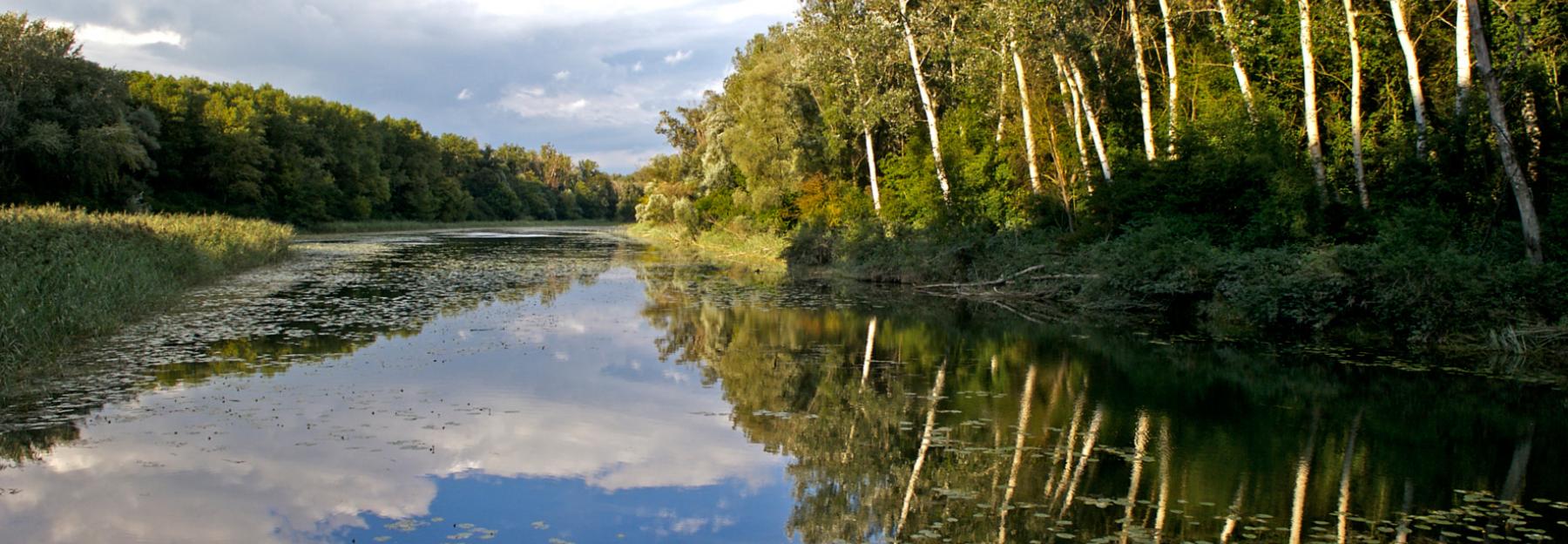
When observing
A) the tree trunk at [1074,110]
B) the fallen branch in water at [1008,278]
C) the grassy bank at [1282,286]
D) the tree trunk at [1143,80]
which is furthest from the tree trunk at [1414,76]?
the tree trunk at [1074,110]

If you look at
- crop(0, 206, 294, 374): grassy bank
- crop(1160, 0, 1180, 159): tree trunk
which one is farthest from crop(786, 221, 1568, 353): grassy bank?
crop(0, 206, 294, 374): grassy bank

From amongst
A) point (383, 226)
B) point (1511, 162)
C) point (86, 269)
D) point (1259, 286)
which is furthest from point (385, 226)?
point (1511, 162)

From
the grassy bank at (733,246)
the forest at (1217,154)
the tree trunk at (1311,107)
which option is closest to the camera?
the forest at (1217,154)

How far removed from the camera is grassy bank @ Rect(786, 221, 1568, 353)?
43.6 ft

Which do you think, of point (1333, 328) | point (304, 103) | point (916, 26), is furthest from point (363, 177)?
point (1333, 328)

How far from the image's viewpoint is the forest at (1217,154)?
14.8 metres

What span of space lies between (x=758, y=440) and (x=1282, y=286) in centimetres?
1027

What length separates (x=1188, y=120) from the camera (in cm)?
2172

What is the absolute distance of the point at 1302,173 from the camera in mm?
18188

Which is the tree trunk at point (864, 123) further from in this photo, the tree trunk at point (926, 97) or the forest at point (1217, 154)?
the tree trunk at point (926, 97)

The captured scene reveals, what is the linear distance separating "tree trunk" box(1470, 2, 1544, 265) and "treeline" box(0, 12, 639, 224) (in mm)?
55350

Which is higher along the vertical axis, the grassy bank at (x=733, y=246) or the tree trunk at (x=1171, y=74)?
the tree trunk at (x=1171, y=74)

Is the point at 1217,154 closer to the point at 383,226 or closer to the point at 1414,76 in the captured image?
the point at 1414,76

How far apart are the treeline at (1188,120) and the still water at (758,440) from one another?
443cm
